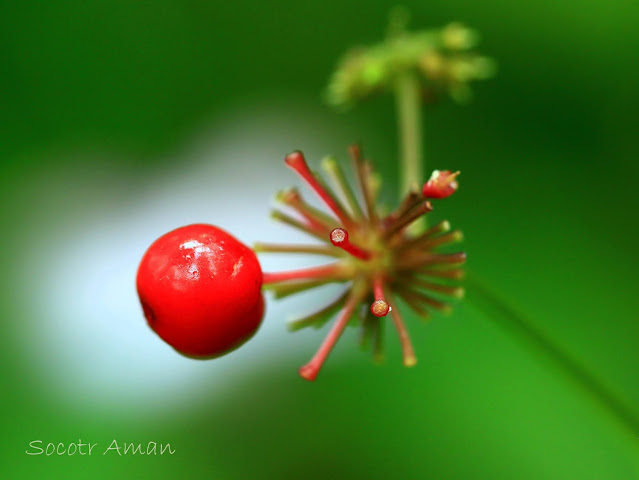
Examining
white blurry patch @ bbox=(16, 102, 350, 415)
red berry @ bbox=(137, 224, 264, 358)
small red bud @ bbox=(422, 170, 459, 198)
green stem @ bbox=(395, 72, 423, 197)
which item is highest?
white blurry patch @ bbox=(16, 102, 350, 415)

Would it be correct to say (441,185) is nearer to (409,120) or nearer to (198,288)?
(198,288)

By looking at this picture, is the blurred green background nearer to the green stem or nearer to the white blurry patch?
the white blurry patch

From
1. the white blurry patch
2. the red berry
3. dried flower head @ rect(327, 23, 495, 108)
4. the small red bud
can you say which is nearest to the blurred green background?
the white blurry patch

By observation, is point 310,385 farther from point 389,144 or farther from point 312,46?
point 312,46

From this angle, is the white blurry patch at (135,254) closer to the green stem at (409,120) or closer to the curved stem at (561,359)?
the green stem at (409,120)

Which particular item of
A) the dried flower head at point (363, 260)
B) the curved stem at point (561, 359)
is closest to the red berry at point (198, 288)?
the dried flower head at point (363, 260)

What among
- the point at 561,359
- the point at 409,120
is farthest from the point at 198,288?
the point at 409,120
